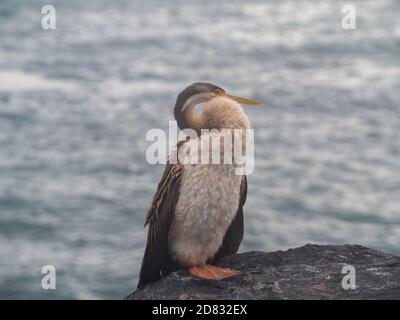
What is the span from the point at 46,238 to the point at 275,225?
10756 millimetres

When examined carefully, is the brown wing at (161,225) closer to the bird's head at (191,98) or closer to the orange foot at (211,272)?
the orange foot at (211,272)

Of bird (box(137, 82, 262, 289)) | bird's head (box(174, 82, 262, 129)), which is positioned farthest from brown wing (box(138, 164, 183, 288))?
bird's head (box(174, 82, 262, 129))

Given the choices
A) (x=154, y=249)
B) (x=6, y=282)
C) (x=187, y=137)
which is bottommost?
(x=6, y=282)

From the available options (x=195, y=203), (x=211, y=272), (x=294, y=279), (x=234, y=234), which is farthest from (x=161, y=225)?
(x=294, y=279)

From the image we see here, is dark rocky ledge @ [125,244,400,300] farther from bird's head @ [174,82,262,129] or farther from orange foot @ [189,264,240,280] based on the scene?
bird's head @ [174,82,262,129]

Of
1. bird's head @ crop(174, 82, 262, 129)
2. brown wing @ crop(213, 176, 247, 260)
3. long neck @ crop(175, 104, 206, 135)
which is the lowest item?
brown wing @ crop(213, 176, 247, 260)

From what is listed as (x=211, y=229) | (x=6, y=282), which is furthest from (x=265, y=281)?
(x=6, y=282)

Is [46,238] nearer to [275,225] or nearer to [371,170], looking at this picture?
[275,225]

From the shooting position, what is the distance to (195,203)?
7859mm

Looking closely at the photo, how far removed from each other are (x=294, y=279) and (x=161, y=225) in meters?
1.33

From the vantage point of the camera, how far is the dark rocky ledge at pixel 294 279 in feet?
24.3

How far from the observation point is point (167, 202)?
7.98 metres

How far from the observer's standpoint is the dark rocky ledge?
7.39m
